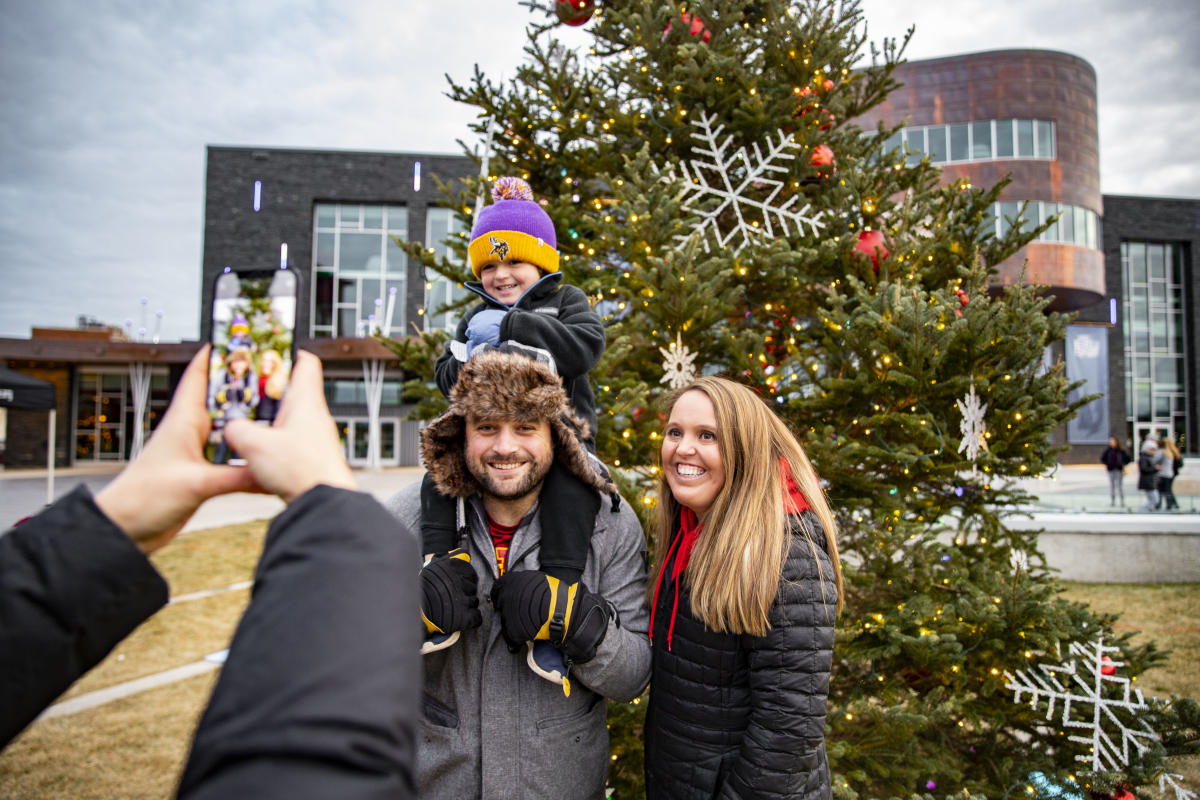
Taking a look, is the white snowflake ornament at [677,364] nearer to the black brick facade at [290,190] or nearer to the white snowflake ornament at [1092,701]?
the white snowflake ornament at [1092,701]

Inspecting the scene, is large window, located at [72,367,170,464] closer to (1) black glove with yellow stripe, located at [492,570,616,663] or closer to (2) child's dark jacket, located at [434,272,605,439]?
(2) child's dark jacket, located at [434,272,605,439]

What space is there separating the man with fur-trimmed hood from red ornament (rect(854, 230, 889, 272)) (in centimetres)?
244

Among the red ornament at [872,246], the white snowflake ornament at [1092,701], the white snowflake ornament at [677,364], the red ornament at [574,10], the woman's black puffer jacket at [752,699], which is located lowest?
the white snowflake ornament at [1092,701]

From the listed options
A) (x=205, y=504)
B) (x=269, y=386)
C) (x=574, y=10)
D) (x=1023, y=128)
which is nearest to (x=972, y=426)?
(x=269, y=386)

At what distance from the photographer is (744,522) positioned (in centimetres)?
218

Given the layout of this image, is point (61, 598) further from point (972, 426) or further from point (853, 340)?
point (972, 426)

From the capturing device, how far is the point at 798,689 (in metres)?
1.95

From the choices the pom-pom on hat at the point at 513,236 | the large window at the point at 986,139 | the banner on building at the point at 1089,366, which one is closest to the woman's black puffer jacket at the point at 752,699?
the pom-pom on hat at the point at 513,236

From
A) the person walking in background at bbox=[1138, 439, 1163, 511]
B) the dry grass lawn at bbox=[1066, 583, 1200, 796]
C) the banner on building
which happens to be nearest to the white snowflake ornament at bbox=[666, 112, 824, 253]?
the dry grass lawn at bbox=[1066, 583, 1200, 796]

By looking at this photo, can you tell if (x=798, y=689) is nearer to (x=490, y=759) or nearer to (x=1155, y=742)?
(x=490, y=759)

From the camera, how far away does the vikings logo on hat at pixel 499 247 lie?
277 cm

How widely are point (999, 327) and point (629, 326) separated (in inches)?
77.7

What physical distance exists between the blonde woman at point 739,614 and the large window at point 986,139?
27846 millimetres

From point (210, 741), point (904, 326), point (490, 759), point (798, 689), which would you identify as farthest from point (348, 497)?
point (904, 326)
